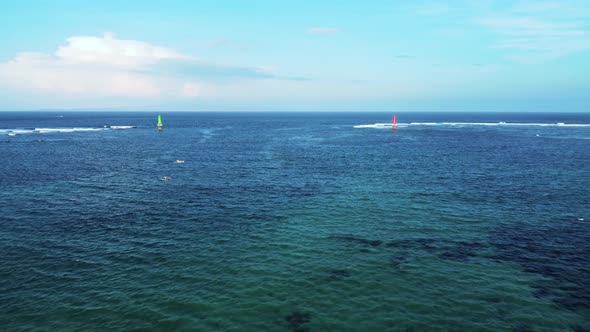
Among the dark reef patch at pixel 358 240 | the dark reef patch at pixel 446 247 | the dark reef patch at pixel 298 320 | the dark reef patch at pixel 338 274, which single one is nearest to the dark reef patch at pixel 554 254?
→ the dark reef patch at pixel 446 247

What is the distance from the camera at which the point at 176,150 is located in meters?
130

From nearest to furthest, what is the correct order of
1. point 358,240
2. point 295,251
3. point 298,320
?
point 298,320, point 295,251, point 358,240

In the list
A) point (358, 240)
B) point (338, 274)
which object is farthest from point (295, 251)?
point (358, 240)

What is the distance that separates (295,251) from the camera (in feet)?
140

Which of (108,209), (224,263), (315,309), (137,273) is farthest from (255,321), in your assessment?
(108,209)

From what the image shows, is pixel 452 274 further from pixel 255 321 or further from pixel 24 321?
pixel 24 321

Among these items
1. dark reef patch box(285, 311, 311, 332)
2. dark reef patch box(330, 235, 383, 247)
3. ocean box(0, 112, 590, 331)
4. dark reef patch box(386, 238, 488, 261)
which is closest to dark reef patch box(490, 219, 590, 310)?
ocean box(0, 112, 590, 331)

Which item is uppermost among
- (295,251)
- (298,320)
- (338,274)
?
(295,251)

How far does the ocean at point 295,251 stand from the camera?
30078 mm

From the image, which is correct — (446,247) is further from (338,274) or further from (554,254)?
(338,274)

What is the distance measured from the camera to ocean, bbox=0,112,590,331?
3008 cm

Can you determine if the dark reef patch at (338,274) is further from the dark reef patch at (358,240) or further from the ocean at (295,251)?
the dark reef patch at (358,240)

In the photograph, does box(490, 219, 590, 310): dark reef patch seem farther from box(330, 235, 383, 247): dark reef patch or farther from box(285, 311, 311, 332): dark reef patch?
box(285, 311, 311, 332): dark reef patch

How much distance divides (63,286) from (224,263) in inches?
589
